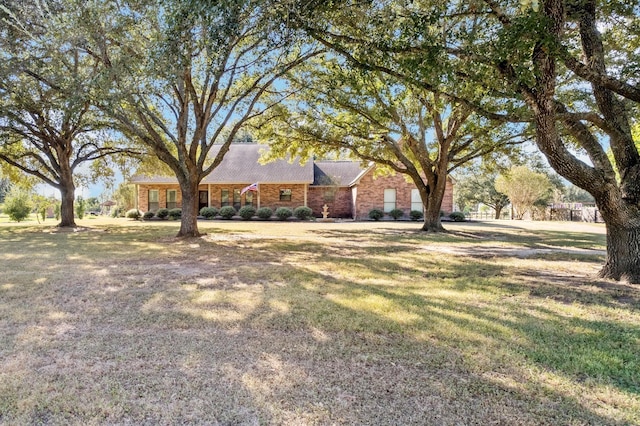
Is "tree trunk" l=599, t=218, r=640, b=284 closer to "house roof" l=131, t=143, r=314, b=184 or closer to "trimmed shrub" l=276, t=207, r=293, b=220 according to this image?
"trimmed shrub" l=276, t=207, r=293, b=220

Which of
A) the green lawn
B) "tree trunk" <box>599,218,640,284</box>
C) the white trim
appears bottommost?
the green lawn

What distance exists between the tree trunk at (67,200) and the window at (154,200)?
1015 cm

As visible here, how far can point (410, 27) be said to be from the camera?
20.2 ft

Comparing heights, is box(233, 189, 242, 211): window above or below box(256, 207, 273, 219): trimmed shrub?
above

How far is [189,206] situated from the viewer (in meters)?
12.7

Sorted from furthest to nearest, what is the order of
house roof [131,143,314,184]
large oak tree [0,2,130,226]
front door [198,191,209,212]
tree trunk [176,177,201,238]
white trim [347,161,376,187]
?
front door [198,191,209,212], house roof [131,143,314,184], white trim [347,161,376,187], tree trunk [176,177,201,238], large oak tree [0,2,130,226]

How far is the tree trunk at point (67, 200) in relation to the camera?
17.6m

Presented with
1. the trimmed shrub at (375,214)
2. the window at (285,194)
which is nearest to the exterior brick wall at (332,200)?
the window at (285,194)

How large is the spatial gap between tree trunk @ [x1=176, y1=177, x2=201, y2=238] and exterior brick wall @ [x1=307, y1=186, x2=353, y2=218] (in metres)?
15.5

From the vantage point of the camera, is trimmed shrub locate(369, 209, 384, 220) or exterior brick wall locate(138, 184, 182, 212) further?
exterior brick wall locate(138, 184, 182, 212)

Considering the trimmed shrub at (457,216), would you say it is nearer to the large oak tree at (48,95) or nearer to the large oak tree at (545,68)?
the large oak tree at (545,68)

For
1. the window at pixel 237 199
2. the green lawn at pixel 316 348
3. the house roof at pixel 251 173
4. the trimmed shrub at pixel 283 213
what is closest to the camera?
the green lawn at pixel 316 348

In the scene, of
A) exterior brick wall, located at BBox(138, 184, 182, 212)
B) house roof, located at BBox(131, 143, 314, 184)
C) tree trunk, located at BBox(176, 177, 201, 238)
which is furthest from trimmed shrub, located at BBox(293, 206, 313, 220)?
tree trunk, located at BBox(176, 177, 201, 238)

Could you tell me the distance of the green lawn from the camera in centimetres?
232
